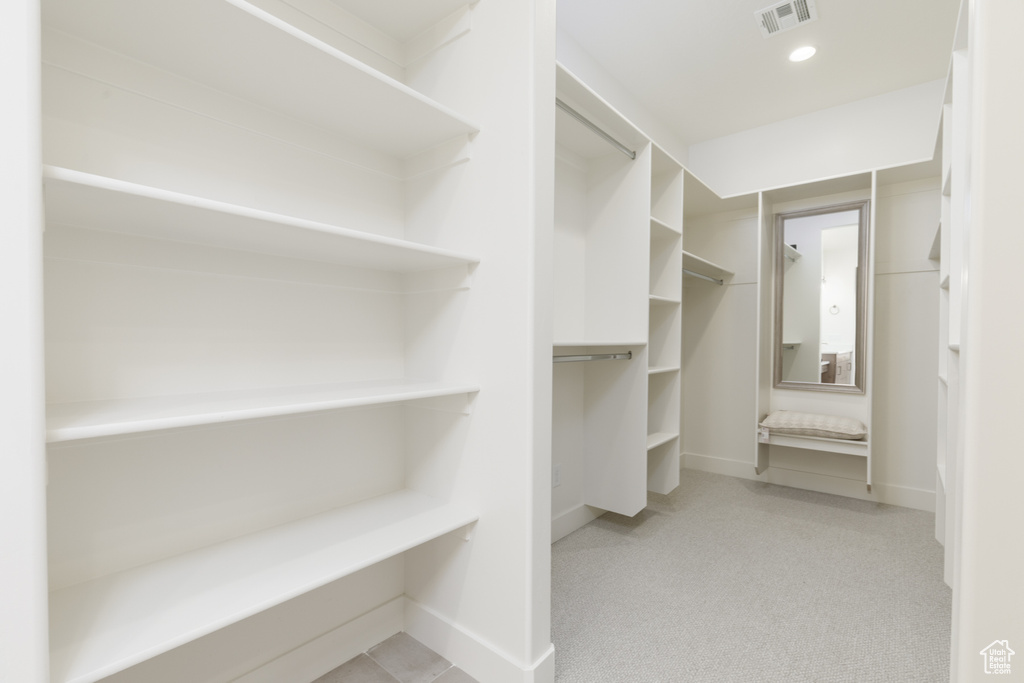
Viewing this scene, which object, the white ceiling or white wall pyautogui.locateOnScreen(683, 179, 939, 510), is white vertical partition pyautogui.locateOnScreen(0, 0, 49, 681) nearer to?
the white ceiling

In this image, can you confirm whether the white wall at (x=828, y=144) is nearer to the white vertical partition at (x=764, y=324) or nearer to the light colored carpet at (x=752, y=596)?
the white vertical partition at (x=764, y=324)

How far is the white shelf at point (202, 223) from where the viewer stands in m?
0.80

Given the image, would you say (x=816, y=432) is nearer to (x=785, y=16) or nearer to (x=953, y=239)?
(x=953, y=239)

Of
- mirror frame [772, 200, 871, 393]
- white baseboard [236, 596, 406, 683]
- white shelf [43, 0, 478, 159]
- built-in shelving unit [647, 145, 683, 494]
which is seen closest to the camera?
white shelf [43, 0, 478, 159]

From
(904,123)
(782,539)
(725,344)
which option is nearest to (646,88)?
(904,123)

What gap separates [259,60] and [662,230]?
208 cm

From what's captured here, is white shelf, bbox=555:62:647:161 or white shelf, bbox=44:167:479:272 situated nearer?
white shelf, bbox=44:167:479:272

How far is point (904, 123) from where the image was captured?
2.95 meters

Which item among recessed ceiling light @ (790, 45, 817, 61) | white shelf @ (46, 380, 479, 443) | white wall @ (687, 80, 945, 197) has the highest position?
recessed ceiling light @ (790, 45, 817, 61)

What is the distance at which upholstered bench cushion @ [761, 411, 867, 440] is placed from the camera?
280 cm

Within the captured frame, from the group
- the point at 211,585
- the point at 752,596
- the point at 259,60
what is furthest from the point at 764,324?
the point at 211,585
